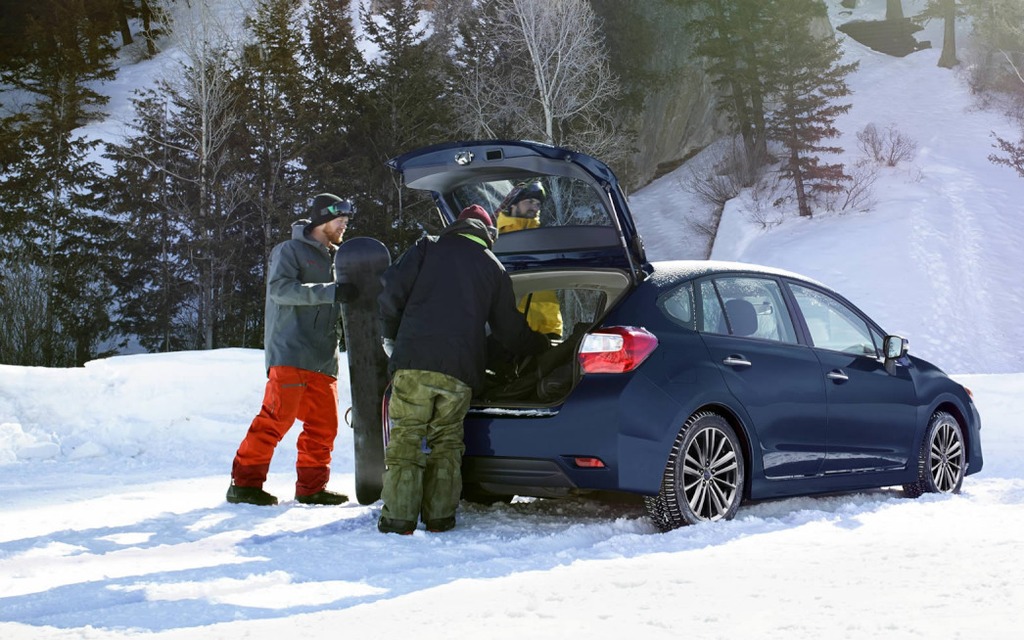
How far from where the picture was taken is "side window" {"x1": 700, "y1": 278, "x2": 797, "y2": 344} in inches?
240

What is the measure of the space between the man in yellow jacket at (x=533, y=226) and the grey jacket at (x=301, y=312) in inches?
47.3

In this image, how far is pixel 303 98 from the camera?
38844 mm

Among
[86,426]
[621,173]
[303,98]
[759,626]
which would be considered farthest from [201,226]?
[759,626]

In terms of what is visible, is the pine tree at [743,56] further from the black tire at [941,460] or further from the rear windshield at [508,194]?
the rear windshield at [508,194]

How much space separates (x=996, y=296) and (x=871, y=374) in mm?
27556

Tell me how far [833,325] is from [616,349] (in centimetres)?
222

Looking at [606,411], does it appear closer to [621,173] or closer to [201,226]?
[201,226]

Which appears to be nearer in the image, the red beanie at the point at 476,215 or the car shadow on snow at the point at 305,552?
the car shadow on snow at the point at 305,552

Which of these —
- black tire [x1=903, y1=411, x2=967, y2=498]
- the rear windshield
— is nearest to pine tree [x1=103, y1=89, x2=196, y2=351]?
the rear windshield

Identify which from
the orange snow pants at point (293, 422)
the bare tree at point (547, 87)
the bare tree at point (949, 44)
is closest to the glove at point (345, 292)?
the orange snow pants at point (293, 422)

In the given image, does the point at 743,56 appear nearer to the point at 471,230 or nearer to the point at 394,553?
the point at 471,230

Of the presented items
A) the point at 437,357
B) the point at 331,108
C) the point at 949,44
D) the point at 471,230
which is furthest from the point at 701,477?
the point at 949,44

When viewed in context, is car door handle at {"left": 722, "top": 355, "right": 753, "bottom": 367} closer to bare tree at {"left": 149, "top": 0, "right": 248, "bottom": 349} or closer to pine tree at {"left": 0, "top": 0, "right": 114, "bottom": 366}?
pine tree at {"left": 0, "top": 0, "right": 114, "bottom": 366}

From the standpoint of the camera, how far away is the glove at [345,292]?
6777 millimetres
